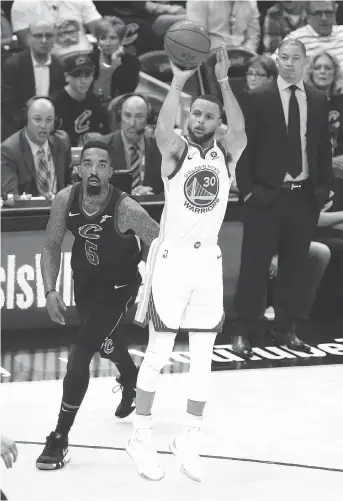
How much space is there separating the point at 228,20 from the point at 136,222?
18.5 feet

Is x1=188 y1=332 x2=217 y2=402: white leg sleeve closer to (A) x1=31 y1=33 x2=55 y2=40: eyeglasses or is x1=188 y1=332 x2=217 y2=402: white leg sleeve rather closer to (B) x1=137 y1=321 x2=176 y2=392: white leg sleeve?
(B) x1=137 y1=321 x2=176 y2=392: white leg sleeve

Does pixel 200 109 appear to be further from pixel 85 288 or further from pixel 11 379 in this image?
pixel 11 379

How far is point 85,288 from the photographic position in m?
6.02

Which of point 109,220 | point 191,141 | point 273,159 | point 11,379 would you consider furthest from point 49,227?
point 273,159

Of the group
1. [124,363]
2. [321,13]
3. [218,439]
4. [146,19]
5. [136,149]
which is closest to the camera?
[218,439]

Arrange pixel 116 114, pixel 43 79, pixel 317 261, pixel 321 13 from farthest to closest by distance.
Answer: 1. pixel 321 13
2. pixel 43 79
3. pixel 116 114
4. pixel 317 261

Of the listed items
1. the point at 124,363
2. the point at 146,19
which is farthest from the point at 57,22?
the point at 124,363

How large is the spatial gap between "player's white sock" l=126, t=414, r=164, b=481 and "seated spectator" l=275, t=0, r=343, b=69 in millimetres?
5841

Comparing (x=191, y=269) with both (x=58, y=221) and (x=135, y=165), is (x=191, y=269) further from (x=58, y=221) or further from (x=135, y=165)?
(x=135, y=165)

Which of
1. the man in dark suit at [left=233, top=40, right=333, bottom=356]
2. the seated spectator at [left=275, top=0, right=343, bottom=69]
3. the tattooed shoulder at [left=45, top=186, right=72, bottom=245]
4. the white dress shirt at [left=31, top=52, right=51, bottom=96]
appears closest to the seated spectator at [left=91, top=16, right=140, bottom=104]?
the white dress shirt at [left=31, top=52, right=51, bottom=96]

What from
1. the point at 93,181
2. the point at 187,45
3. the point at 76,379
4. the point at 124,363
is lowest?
the point at 124,363

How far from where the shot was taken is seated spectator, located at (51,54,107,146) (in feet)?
31.9

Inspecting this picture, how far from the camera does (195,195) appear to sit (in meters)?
5.59

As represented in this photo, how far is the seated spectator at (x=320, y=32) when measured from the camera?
10773 mm
